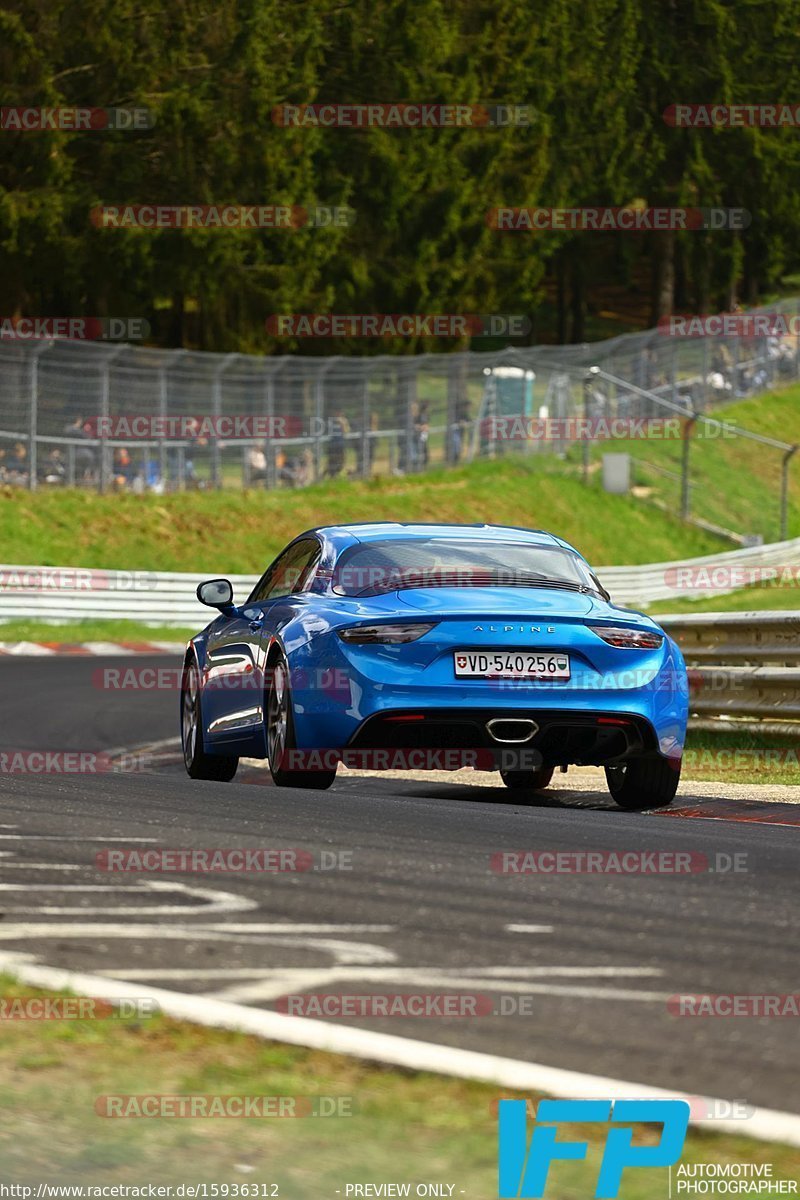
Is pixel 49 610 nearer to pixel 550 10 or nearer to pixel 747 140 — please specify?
pixel 550 10

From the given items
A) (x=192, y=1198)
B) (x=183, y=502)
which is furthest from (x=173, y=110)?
(x=192, y=1198)

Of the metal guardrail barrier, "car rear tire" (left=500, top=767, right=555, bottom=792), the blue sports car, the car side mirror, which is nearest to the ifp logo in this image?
the blue sports car

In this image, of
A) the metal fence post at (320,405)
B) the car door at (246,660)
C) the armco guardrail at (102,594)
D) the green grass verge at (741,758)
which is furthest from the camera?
the metal fence post at (320,405)

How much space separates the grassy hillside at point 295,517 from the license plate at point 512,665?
2397 centimetres

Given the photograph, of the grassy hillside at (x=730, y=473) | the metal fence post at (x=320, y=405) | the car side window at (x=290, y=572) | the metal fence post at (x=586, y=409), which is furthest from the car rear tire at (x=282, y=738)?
the grassy hillside at (x=730, y=473)

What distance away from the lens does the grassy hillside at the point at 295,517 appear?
113ft

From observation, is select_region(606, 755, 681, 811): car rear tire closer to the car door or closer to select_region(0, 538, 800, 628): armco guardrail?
the car door

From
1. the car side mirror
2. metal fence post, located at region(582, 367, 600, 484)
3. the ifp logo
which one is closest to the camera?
the ifp logo

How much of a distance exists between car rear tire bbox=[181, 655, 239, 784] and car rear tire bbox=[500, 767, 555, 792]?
5.01 ft

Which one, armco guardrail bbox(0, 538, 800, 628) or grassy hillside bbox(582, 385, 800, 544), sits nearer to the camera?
armco guardrail bbox(0, 538, 800, 628)

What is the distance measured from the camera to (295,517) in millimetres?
39219

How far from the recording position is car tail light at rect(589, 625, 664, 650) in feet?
31.3

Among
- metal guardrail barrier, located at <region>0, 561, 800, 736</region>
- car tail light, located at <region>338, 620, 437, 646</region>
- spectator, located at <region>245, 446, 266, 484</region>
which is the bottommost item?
spectator, located at <region>245, 446, 266, 484</region>

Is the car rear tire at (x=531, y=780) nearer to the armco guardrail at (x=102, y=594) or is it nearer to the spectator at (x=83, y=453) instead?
the armco guardrail at (x=102, y=594)
